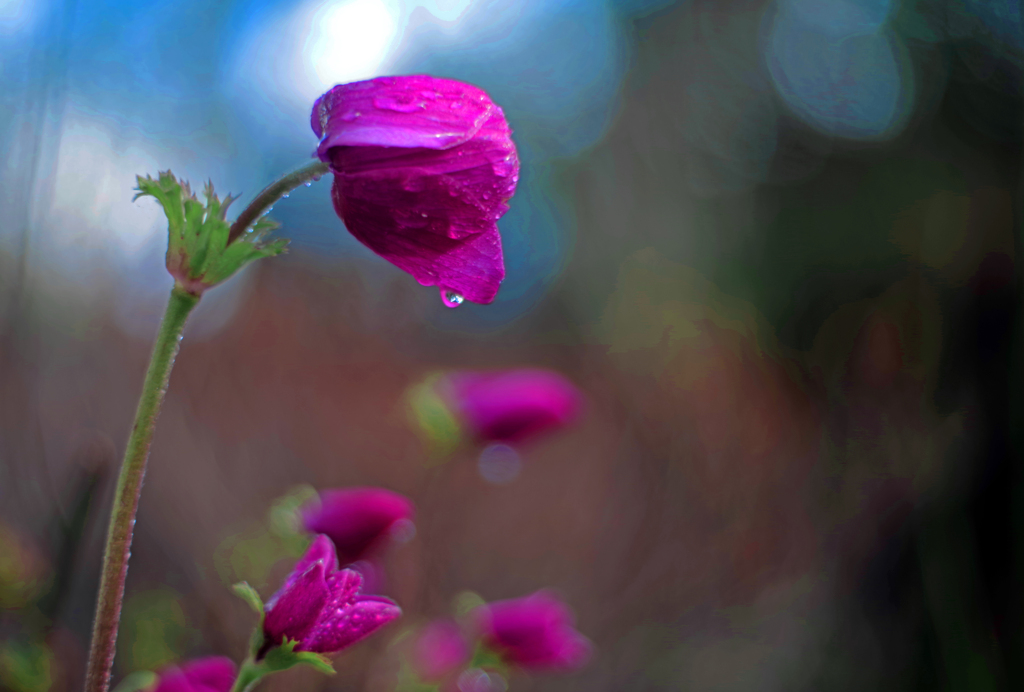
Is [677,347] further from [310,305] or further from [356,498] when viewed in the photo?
[356,498]

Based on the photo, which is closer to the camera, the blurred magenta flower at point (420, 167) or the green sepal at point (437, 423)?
the blurred magenta flower at point (420, 167)

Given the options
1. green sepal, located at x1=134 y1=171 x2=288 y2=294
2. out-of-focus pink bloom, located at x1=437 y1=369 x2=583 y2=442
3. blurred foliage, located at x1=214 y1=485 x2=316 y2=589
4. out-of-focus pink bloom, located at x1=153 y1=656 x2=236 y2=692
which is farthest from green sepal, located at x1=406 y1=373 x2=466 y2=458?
green sepal, located at x1=134 y1=171 x2=288 y2=294

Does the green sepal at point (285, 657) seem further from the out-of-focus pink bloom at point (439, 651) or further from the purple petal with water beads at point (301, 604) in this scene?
the out-of-focus pink bloom at point (439, 651)

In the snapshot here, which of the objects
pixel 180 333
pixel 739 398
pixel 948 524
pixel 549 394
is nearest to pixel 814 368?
pixel 739 398

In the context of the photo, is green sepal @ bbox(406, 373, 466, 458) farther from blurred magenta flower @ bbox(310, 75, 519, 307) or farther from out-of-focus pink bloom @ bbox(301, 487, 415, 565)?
blurred magenta flower @ bbox(310, 75, 519, 307)

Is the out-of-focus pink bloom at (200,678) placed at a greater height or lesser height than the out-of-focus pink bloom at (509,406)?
lesser

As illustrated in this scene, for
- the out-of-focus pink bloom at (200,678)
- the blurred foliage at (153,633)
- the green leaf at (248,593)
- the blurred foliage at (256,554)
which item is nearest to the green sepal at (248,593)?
the green leaf at (248,593)

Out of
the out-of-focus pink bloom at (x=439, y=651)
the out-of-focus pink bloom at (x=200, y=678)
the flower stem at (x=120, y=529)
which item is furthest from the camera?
the out-of-focus pink bloom at (x=439, y=651)
